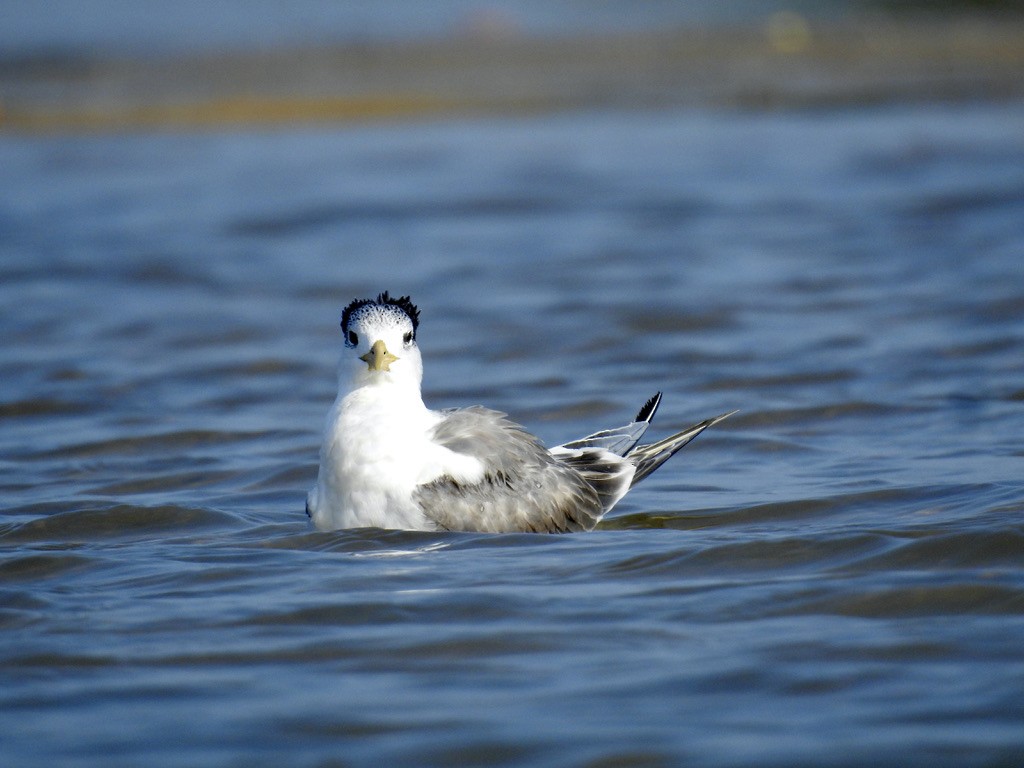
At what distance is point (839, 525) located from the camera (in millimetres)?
6703

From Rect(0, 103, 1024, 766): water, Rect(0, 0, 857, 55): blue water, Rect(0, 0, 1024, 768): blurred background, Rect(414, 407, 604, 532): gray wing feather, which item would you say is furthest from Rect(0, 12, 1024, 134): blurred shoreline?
Rect(414, 407, 604, 532): gray wing feather

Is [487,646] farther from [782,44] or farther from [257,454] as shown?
[782,44]

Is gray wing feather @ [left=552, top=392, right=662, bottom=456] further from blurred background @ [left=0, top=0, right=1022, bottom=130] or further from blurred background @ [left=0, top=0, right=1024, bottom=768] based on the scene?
blurred background @ [left=0, top=0, right=1022, bottom=130]

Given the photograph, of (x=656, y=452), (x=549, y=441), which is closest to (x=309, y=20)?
(x=549, y=441)

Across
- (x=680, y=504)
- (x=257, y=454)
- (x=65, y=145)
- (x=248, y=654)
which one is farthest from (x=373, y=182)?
(x=248, y=654)

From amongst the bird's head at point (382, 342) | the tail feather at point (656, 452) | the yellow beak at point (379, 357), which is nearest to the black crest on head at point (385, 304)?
the bird's head at point (382, 342)

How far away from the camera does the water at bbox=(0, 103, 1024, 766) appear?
15.4 ft

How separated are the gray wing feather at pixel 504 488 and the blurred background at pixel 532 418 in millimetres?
188

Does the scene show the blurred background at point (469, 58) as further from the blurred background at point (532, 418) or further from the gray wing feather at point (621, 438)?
the gray wing feather at point (621, 438)

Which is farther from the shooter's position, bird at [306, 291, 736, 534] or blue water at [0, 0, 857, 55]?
blue water at [0, 0, 857, 55]

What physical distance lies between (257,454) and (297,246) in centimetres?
678

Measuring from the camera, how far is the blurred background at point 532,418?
474 cm

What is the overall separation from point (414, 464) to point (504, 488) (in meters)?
0.43

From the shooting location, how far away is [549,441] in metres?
8.94
